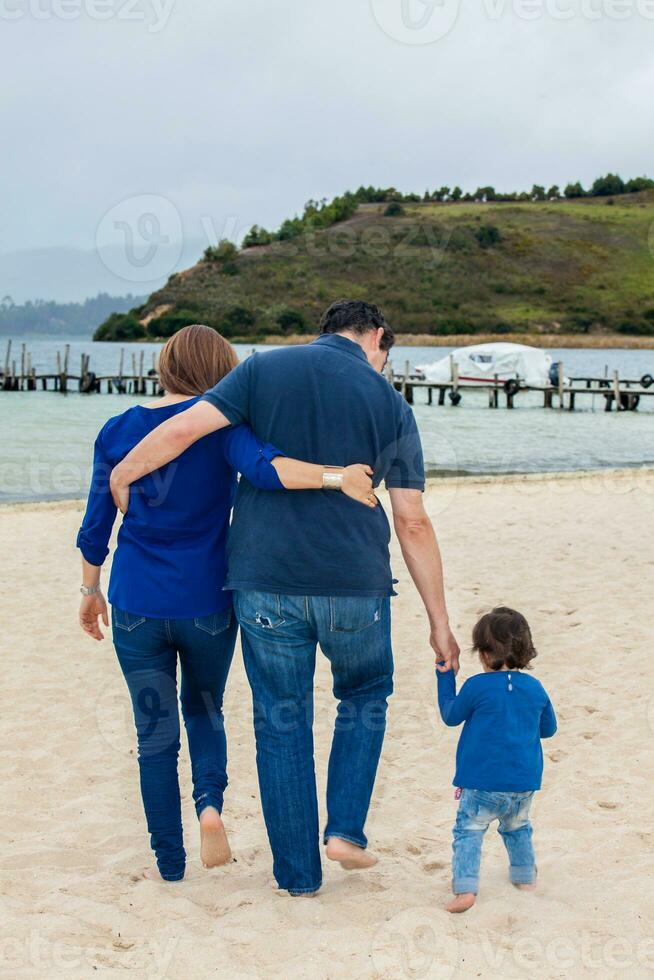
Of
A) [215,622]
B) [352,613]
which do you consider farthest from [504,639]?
[215,622]

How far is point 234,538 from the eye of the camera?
122 inches

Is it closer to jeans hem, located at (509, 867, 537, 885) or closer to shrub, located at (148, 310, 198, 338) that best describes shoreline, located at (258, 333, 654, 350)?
shrub, located at (148, 310, 198, 338)

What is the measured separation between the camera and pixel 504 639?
3199 mm

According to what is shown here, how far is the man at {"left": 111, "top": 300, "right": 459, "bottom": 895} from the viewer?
3.01 metres

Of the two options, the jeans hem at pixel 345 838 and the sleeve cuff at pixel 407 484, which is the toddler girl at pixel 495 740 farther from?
the sleeve cuff at pixel 407 484

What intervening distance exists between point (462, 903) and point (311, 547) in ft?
4.09

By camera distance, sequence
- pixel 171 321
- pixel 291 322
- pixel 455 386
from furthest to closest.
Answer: pixel 171 321, pixel 291 322, pixel 455 386

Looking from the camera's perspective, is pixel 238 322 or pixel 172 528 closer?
pixel 172 528

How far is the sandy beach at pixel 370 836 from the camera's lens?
2.93m

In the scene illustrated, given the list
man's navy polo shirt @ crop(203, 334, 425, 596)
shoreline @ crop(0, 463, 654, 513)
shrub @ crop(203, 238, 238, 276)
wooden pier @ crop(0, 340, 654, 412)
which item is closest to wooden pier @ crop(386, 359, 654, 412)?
wooden pier @ crop(0, 340, 654, 412)

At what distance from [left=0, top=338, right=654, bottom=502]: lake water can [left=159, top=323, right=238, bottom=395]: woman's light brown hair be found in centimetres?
1391

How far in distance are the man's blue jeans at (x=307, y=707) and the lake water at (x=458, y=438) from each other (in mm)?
14091

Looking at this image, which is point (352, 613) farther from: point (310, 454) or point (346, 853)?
point (346, 853)
